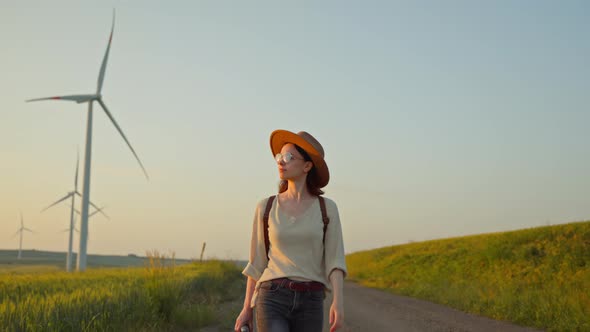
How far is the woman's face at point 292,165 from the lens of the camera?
159 inches

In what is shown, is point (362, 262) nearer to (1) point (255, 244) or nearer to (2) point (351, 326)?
(2) point (351, 326)

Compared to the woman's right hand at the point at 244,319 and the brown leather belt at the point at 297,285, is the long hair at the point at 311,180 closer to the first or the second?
the brown leather belt at the point at 297,285

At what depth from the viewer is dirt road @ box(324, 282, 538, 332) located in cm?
1194

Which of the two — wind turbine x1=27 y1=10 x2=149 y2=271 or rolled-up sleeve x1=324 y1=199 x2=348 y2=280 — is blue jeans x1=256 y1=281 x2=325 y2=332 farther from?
wind turbine x1=27 y1=10 x2=149 y2=271

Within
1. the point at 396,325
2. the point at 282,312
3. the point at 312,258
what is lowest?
the point at 396,325

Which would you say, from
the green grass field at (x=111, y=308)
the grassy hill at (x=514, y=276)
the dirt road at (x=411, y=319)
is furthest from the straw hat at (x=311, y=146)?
the grassy hill at (x=514, y=276)

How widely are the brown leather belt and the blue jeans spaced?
2 cm

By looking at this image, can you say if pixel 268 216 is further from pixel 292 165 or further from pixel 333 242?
pixel 333 242

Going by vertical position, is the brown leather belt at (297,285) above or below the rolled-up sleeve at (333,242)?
below

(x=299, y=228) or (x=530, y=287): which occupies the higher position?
(x=299, y=228)

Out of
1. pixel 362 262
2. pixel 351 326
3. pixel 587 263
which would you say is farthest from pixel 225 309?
pixel 362 262

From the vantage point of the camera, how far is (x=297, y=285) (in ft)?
12.3

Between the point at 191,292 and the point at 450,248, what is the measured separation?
22.0 metres

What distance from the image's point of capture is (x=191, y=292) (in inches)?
621
